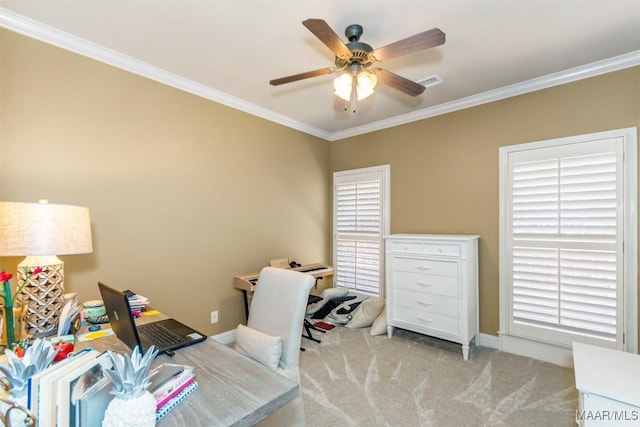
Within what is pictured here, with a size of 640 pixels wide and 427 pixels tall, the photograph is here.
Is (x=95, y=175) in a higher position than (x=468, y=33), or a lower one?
lower

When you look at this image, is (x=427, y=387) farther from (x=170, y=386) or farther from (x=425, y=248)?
(x=170, y=386)

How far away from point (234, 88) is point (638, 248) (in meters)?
3.69

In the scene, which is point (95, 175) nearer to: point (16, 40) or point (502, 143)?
point (16, 40)

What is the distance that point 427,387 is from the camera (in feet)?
7.61

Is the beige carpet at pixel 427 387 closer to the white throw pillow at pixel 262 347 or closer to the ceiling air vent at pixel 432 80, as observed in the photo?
the white throw pillow at pixel 262 347

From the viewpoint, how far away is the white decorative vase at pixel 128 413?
727 mm

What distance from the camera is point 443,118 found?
338cm

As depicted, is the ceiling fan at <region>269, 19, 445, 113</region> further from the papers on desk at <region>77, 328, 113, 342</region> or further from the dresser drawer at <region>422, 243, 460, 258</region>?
the papers on desk at <region>77, 328, 113, 342</region>

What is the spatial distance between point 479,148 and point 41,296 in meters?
3.61

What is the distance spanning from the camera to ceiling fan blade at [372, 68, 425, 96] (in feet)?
6.40

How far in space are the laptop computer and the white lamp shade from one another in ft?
1.11

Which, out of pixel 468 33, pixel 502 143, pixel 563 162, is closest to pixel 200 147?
pixel 468 33

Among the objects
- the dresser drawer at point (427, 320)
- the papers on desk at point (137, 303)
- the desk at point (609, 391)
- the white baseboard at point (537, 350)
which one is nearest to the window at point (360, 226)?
the dresser drawer at point (427, 320)

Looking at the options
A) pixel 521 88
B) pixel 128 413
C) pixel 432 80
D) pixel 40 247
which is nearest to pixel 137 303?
pixel 40 247
